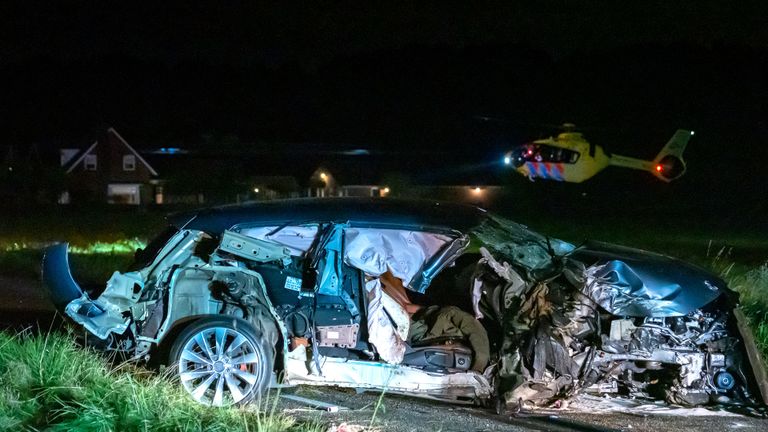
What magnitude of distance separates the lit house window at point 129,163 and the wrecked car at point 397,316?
5125cm

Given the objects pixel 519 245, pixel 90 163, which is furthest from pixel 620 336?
pixel 90 163

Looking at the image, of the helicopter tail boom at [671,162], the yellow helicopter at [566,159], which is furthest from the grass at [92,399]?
the helicopter tail boom at [671,162]

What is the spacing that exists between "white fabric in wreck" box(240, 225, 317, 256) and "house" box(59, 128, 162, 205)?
163ft

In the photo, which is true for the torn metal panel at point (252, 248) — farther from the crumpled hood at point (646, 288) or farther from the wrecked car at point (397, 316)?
the crumpled hood at point (646, 288)

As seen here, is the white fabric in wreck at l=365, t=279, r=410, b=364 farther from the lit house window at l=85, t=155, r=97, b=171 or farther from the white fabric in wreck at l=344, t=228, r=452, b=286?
the lit house window at l=85, t=155, r=97, b=171

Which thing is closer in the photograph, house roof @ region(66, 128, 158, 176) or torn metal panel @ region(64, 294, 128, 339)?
torn metal panel @ region(64, 294, 128, 339)

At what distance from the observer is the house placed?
55.2 meters

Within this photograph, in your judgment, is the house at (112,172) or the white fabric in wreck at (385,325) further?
the house at (112,172)

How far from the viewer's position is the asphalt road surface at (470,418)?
617 centimetres

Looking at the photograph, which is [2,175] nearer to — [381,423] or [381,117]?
[381,117]

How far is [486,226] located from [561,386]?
1389 mm

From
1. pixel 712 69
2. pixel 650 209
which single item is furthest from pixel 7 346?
pixel 712 69

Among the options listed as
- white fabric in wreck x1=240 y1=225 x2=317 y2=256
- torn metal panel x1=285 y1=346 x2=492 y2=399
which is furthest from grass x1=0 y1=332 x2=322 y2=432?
white fabric in wreck x1=240 y1=225 x2=317 y2=256

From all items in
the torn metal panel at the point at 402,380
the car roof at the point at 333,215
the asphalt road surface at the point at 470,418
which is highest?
the car roof at the point at 333,215
